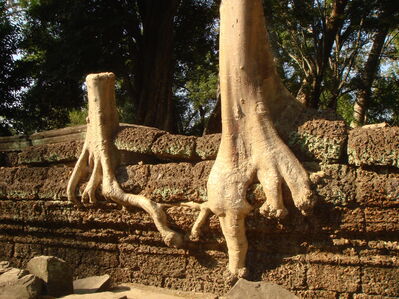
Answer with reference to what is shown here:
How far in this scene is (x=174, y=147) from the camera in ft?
Result: 13.1

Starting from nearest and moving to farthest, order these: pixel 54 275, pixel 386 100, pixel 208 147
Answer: pixel 54 275 → pixel 208 147 → pixel 386 100

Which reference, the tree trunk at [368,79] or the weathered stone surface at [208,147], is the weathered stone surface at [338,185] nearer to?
the weathered stone surface at [208,147]

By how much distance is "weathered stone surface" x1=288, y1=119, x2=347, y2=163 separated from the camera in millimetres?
3328

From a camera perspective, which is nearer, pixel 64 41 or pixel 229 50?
pixel 229 50

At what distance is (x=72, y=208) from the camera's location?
4.47 meters

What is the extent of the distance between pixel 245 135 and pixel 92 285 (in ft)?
5.75

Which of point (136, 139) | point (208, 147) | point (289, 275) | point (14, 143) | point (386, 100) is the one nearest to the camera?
point (289, 275)

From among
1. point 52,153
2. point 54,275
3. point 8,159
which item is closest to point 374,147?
point 54,275

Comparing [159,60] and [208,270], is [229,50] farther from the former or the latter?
[159,60]

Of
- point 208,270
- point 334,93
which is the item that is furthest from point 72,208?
point 334,93

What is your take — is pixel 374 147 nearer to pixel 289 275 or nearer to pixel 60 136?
pixel 289 275

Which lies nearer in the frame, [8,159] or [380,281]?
[380,281]

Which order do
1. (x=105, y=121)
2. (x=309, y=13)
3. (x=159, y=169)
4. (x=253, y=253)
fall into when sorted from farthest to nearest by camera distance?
(x=309, y=13) < (x=105, y=121) < (x=159, y=169) < (x=253, y=253)

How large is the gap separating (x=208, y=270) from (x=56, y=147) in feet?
6.95
